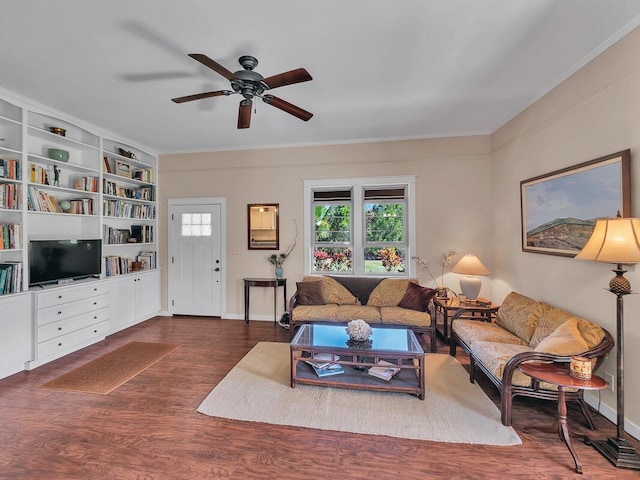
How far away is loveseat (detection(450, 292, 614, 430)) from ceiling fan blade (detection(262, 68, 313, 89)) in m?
2.54

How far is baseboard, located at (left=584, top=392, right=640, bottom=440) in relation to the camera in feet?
7.02

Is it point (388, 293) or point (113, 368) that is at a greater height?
point (388, 293)

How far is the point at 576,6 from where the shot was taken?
6.35 feet

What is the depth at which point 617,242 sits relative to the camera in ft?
6.07

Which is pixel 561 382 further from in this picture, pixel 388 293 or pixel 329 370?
pixel 388 293

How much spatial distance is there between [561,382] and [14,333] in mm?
4746

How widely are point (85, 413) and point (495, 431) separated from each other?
3.16 metres

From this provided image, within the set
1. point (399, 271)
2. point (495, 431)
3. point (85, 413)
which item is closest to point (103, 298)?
point (85, 413)

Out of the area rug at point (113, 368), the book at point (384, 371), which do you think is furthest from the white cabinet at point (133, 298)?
the book at point (384, 371)

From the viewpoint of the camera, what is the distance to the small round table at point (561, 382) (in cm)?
187

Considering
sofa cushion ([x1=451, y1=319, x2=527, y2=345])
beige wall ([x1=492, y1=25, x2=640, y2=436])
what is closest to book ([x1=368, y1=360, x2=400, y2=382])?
sofa cushion ([x1=451, y1=319, x2=527, y2=345])

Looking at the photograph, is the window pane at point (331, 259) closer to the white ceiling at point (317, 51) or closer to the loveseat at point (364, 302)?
the loveseat at point (364, 302)

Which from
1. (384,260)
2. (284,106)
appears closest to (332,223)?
(384,260)

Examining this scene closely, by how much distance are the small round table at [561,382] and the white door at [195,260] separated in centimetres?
441
